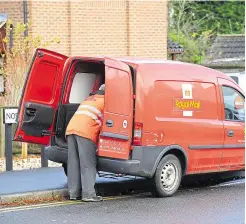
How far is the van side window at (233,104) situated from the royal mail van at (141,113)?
3 cm

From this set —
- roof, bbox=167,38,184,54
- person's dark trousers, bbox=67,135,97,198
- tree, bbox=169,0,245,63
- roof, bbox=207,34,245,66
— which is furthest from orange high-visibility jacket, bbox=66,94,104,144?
tree, bbox=169,0,245,63

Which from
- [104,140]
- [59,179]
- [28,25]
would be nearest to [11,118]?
[59,179]

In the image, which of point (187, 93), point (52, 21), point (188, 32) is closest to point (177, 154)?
point (187, 93)

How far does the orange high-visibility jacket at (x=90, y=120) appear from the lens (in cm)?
1045

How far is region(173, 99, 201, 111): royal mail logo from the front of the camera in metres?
11.1

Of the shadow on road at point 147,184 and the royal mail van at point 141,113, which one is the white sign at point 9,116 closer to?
the royal mail van at point 141,113

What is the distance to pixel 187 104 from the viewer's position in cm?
1123

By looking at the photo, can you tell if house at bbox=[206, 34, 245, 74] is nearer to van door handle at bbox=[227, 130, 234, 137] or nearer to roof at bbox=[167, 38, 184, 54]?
roof at bbox=[167, 38, 184, 54]

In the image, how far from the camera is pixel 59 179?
39.7 feet

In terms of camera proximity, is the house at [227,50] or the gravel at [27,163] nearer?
the gravel at [27,163]

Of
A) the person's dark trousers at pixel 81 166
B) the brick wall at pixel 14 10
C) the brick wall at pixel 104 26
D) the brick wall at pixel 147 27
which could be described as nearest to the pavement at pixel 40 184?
the person's dark trousers at pixel 81 166

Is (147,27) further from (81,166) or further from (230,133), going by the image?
(81,166)

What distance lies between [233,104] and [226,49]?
753 inches

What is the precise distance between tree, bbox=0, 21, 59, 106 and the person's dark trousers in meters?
6.65
